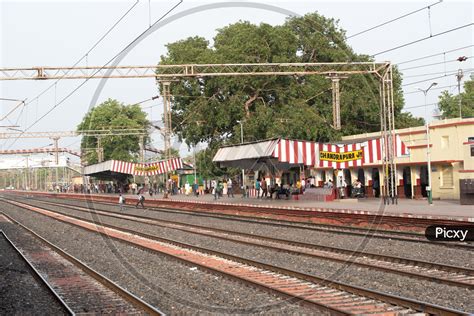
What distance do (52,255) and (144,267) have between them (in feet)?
14.8

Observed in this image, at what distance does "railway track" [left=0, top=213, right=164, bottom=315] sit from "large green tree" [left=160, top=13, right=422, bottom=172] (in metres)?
32.7

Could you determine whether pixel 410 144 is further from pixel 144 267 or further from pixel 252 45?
pixel 144 267

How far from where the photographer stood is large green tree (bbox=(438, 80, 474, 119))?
80769mm

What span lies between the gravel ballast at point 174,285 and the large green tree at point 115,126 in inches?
2806

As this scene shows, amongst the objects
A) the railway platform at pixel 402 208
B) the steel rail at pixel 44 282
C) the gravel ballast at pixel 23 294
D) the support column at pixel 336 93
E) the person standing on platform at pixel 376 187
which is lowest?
the gravel ballast at pixel 23 294

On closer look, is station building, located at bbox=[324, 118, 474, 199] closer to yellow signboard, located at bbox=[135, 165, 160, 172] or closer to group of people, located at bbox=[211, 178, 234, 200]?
group of people, located at bbox=[211, 178, 234, 200]

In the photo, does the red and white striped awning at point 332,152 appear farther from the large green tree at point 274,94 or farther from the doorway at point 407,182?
the large green tree at point 274,94

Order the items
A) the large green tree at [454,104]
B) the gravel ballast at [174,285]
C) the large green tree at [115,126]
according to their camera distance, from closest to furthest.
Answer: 1. the gravel ballast at [174,285]
2. the large green tree at [454,104]
3. the large green tree at [115,126]

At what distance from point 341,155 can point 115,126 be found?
63470 mm

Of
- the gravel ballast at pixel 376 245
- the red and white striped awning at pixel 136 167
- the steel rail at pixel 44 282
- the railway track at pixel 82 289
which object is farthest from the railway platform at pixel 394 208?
the steel rail at pixel 44 282

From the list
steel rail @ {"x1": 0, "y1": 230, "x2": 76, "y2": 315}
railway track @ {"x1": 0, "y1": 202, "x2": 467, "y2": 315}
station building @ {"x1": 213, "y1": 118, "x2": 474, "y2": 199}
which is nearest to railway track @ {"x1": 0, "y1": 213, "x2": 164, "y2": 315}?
steel rail @ {"x1": 0, "y1": 230, "x2": 76, "y2": 315}

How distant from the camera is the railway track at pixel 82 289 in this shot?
973cm

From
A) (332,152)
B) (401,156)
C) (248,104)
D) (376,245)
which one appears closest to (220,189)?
(248,104)

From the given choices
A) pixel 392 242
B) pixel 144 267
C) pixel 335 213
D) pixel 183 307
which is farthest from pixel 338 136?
pixel 183 307
